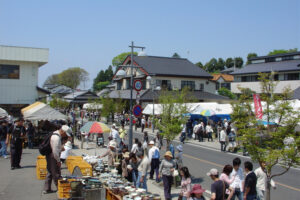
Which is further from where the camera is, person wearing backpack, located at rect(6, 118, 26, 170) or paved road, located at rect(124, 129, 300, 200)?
person wearing backpack, located at rect(6, 118, 26, 170)

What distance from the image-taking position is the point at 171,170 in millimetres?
8641

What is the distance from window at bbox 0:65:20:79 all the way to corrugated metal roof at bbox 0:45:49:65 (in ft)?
3.18

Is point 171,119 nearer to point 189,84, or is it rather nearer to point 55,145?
point 55,145

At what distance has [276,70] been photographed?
1654 inches

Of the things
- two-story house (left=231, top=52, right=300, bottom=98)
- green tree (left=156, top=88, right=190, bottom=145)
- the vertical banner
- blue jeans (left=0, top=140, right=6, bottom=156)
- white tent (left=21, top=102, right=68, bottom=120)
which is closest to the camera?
the vertical banner

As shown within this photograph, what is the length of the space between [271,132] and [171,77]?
121 ft

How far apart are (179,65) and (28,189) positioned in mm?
41049

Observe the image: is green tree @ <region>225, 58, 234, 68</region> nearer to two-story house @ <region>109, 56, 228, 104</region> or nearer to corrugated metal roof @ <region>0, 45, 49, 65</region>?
two-story house @ <region>109, 56, 228, 104</region>

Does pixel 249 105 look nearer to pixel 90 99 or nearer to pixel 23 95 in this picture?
pixel 23 95

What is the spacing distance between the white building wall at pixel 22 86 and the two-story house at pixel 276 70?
27.4 meters

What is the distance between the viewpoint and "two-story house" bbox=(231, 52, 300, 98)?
4000cm

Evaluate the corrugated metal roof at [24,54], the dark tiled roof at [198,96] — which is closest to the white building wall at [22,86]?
the corrugated metal roof at [24,54]

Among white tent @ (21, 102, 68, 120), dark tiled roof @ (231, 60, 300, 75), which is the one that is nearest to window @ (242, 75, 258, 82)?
dark tiled roof @ (231, 60, 300, 75)

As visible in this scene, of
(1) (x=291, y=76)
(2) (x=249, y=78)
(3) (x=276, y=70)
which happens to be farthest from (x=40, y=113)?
(2) (x=249, y=78)
